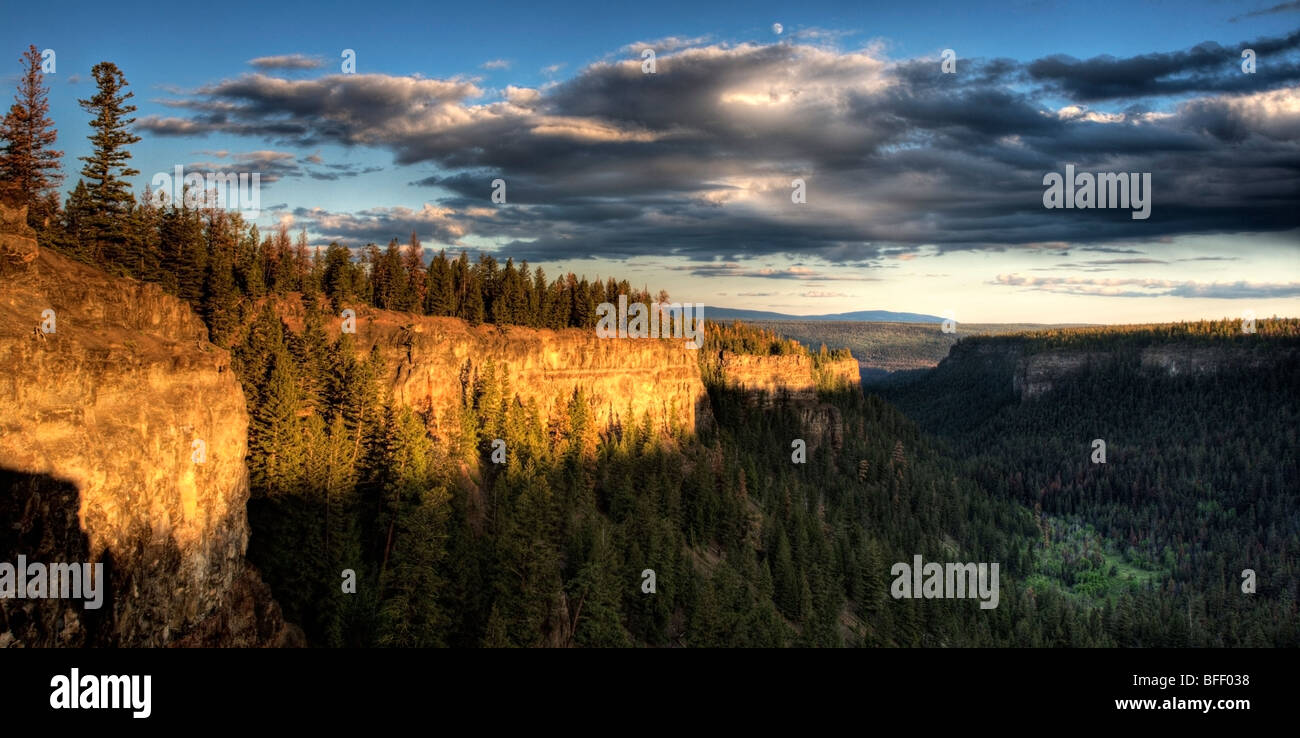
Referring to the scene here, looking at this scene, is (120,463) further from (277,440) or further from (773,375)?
(773,375)

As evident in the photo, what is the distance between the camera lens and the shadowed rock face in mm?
26484

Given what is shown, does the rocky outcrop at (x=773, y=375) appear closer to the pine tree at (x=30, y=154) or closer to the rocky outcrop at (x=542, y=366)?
the rocky outcrop at (x=542, y=366)

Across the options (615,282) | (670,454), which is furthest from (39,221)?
(615,282)

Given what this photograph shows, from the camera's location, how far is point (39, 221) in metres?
46.8


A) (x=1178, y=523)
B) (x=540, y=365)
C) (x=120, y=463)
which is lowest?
(x=1178, y=523)

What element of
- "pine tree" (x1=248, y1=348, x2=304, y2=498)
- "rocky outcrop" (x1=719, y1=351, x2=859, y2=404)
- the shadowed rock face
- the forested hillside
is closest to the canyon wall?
"rocky outcrop" (x1=719, y1=351, x2=859, y2=404)

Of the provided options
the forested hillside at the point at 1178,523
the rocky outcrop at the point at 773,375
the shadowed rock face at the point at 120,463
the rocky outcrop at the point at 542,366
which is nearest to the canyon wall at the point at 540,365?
the rocky outcrop at the point at 542,366

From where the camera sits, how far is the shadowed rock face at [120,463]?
26484mm

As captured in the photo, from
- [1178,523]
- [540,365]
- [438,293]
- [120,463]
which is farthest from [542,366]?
[1178,523]

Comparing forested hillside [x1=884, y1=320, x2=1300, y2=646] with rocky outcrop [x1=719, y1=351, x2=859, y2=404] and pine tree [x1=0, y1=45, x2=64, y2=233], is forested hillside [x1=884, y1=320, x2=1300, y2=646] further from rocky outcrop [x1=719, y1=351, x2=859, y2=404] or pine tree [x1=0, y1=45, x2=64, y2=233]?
pine tree [x1=0, y1=45, x2=64, y2=233]

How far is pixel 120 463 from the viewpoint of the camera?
29.7 meters
